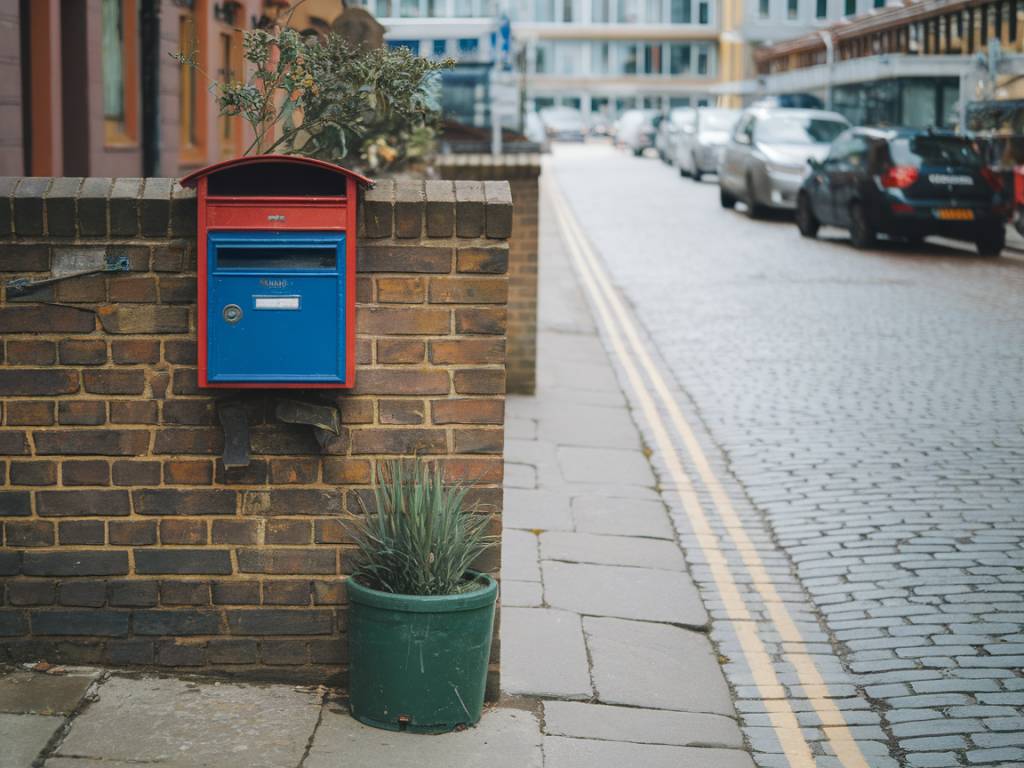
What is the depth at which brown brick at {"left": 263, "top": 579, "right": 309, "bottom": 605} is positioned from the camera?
5113 mm

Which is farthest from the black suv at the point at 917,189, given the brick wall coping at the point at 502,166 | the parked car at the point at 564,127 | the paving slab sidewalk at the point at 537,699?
the parked car at the point at 564,127

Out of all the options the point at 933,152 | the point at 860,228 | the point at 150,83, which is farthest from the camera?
the point at 860,228

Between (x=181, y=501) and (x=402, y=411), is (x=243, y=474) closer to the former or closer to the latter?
(x=181, y=501)

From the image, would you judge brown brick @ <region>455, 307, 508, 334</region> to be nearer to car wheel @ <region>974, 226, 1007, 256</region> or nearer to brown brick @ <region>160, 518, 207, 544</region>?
brown brick @ <region>160, 518, 207, 544</region>

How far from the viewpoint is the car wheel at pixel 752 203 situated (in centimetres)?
2728

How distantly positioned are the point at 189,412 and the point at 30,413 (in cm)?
51

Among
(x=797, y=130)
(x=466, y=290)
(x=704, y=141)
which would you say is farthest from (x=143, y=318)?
(x=704, y=141)

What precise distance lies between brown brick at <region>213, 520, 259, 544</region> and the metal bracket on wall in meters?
0.88

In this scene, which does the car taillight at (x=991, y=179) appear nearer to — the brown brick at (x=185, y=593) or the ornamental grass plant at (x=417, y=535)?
the ornamental grass plant at (x=417, y=535)

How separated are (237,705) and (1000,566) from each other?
3.82 meters

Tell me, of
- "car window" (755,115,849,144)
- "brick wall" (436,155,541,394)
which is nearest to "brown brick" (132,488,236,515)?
"brick wall" (436,155,541,394)

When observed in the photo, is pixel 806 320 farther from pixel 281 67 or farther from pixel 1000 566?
pixel 281 67

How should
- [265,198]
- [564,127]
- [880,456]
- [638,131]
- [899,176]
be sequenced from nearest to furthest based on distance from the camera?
1. [265,198]
2. [880,456]
3. [899,176]
4. [638,131]
5. [564,127]

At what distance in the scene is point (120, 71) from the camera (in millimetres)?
14289
